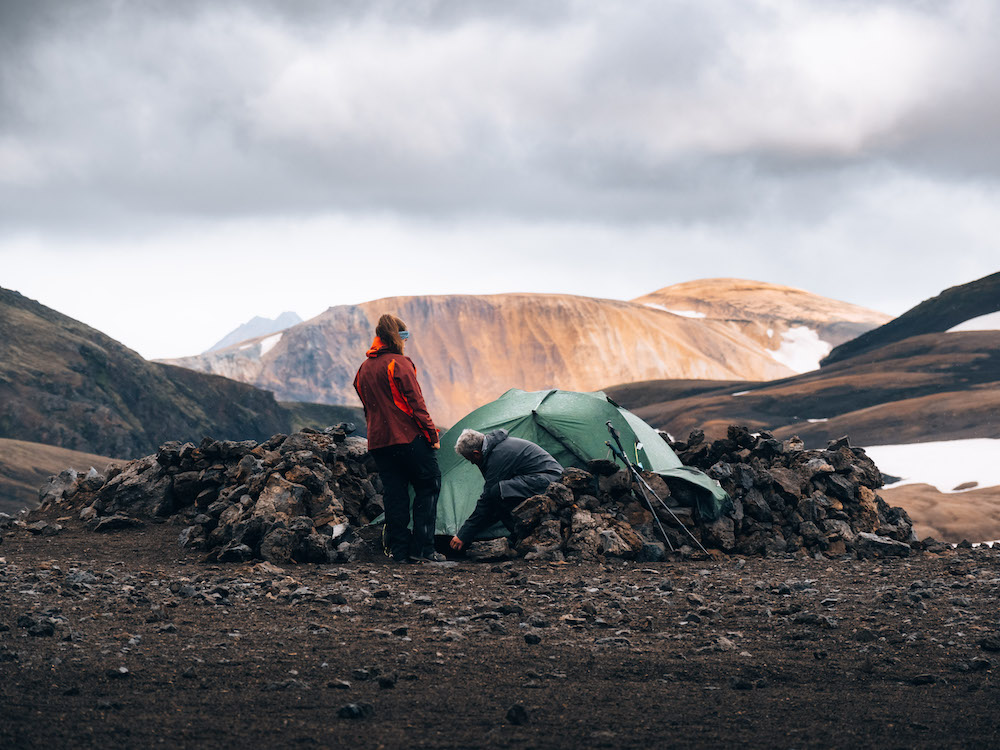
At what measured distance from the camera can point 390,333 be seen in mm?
8859

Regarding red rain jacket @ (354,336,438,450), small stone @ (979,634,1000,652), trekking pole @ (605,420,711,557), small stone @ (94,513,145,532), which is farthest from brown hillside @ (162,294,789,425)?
small stone @ (979,634,1000,652)

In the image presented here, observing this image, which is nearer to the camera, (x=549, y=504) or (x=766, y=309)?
(x=549, y=504)

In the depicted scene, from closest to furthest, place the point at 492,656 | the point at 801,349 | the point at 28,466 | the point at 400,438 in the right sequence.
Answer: the point at 492,656 < the point at 400,438 < the point at 28,466 < the point at 801,349

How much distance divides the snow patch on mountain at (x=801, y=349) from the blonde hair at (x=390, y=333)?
11997 cm

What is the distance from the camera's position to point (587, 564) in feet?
29.6

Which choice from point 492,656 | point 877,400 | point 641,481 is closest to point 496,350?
point 877,400

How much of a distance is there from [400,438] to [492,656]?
11.4 ft

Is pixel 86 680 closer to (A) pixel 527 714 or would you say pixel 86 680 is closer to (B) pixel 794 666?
(A) pixel 527 714

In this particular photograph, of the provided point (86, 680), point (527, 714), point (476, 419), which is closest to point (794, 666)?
point (527, 714)

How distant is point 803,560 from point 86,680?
7361 mm

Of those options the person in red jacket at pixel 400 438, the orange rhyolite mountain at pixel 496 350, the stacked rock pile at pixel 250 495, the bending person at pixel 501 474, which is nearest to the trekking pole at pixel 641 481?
the bending person at pixel 501 474

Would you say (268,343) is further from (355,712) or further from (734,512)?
(355,712)

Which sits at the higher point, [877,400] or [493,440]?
[877,400]

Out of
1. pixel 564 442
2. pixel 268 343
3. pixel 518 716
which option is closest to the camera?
pixel 518 716
